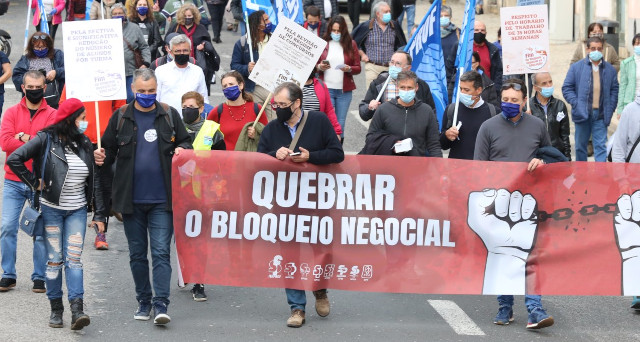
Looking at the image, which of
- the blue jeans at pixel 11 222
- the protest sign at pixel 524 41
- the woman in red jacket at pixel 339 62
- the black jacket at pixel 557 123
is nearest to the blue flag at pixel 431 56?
the protest sign at pixel 524 41

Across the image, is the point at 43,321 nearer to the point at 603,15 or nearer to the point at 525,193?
the point at 525,193

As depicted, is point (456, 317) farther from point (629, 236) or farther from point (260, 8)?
point (260, 8)

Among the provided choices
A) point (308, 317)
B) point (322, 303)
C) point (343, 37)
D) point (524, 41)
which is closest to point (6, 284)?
point (308, 317)

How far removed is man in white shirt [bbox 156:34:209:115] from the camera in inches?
493

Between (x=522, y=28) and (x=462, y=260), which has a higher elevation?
(x=522, y=28)

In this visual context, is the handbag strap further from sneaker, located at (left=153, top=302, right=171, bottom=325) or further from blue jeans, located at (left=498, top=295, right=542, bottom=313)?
blue jeans, located at (left=498, top=295, right=542, bottom=313)

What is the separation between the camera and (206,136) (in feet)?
33.3

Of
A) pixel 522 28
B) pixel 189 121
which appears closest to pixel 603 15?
pixel 522 28

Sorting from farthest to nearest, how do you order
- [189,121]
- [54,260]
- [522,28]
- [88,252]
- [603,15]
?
1. [603,15]
2. [522,28]
3. [88,252]
4. [189,121]
5. [54,260]

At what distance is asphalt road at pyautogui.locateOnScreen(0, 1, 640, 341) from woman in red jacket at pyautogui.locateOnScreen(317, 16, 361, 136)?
501 centimetres

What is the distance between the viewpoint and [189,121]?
35.3 feet

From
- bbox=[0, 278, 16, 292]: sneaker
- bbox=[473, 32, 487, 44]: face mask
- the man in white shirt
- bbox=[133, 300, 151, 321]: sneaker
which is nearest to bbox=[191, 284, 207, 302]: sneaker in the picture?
bbox=[133, 300, 151, 321]: sneaker

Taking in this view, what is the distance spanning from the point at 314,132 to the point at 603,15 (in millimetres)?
16879

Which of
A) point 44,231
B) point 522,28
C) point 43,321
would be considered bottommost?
point 43,321
